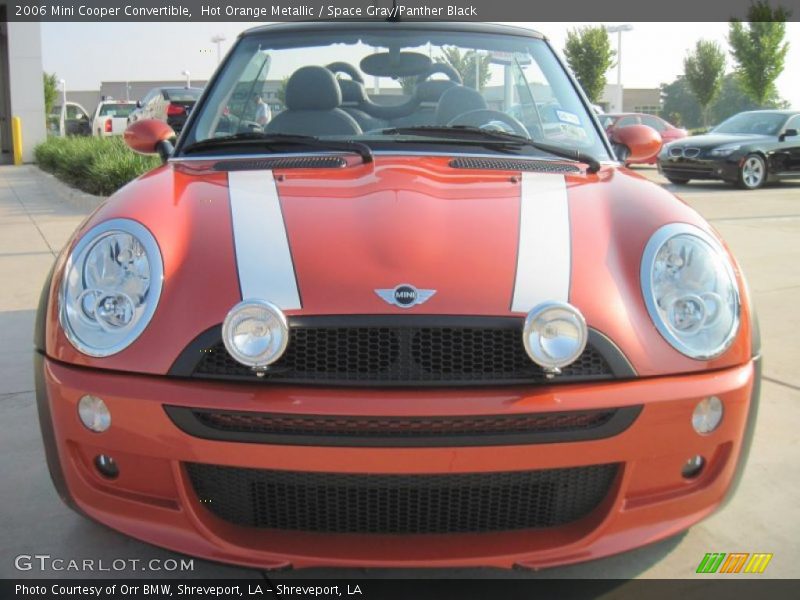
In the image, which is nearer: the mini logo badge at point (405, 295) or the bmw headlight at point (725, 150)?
the mini logo badge at point (405, 295)

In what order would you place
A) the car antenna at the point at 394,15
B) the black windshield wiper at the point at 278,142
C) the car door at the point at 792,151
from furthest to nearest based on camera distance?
the car door at the point at 792,151 → the car antenna at the point at 394,15 → the black windshield wiper at the point at 278,142

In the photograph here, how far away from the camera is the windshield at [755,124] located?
1416 centimetres

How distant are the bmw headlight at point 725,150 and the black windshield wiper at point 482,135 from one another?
11.5 m

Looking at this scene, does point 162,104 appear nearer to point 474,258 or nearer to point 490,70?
point 490,70

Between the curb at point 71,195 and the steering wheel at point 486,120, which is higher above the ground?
the steering wheel at point 486,120

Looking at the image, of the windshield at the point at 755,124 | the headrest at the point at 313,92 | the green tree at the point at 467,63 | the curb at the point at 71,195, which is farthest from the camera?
the windshield at the point at 755,124

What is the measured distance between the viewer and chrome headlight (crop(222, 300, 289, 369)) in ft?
6.08

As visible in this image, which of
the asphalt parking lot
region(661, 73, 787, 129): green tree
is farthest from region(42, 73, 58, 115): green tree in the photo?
region(661, 73, 787, 129): green tree

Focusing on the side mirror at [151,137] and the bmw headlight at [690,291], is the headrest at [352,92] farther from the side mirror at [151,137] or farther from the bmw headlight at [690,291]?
the bmw headlight at [690,291]

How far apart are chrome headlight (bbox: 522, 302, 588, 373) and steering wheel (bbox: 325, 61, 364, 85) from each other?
1.76 metres

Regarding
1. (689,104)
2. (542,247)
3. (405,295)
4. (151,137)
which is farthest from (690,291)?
(689,104)

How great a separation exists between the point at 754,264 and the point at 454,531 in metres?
5.48

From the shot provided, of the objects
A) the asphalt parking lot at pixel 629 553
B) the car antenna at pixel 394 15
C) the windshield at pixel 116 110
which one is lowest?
the asphalt parking lot at pixel 629 553

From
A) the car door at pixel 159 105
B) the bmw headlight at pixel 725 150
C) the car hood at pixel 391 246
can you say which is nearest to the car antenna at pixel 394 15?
the car hood at pixel 391 246
